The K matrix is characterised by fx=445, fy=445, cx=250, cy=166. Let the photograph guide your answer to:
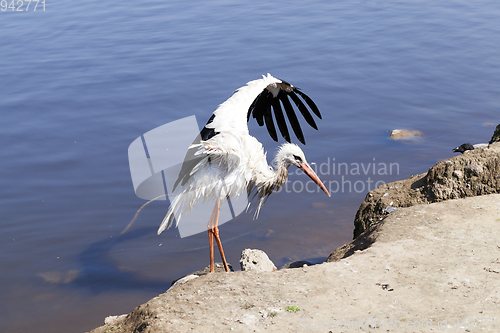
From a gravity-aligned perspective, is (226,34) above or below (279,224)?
above

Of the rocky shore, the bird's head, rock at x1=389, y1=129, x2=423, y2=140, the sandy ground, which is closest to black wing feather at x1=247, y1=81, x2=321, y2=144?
the bird's head

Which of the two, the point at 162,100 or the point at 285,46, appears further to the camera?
the point at 285,46

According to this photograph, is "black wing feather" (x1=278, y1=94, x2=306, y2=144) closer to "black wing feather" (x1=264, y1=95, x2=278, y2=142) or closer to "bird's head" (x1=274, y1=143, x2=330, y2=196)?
"black wing feather" (x1=264, y1=95, x2=278, y2=142)

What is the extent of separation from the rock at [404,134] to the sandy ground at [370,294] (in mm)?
5204

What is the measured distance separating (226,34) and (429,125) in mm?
8785

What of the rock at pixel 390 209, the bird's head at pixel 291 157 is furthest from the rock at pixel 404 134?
the bird's head at pixel 291 157

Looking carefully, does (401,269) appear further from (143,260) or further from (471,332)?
(143,260)

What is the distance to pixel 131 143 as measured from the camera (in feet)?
32.6

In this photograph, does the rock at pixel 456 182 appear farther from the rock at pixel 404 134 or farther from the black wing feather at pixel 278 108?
the rock at pixel 404 134

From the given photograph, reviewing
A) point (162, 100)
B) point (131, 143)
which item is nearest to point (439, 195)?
point (131, 143)

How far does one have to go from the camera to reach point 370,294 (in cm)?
369

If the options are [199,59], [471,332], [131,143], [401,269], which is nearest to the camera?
[471,332]

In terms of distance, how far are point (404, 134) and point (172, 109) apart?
5508 mm

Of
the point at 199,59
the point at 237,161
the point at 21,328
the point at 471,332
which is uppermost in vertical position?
the point at 199,59
